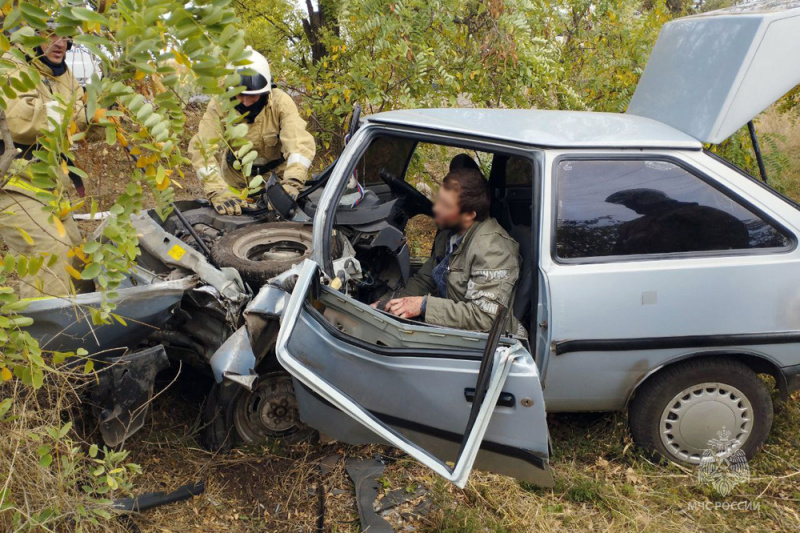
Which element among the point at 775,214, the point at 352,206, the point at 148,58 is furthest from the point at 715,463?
the point at 148,58

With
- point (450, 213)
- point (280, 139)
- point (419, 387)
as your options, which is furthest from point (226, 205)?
point (419, 387)

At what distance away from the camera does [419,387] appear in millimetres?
2727

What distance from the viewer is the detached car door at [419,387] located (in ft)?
8.00

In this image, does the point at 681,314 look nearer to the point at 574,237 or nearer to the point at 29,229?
the point at 574,237

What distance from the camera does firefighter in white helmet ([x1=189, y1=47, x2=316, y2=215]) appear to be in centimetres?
448

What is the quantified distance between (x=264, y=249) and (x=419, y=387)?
163 cm

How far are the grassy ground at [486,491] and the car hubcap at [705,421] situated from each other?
136 mm

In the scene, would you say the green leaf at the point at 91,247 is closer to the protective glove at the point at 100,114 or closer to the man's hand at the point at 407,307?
the protective glove at the point at 100,114

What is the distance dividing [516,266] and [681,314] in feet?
2.64

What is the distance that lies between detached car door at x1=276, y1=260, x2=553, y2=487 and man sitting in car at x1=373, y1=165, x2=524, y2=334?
29 centimetres

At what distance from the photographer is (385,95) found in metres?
5.67

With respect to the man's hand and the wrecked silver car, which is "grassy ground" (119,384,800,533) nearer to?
the wrecked silver car

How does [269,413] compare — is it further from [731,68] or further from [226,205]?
[731,68]

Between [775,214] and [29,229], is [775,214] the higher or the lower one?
the higher one
